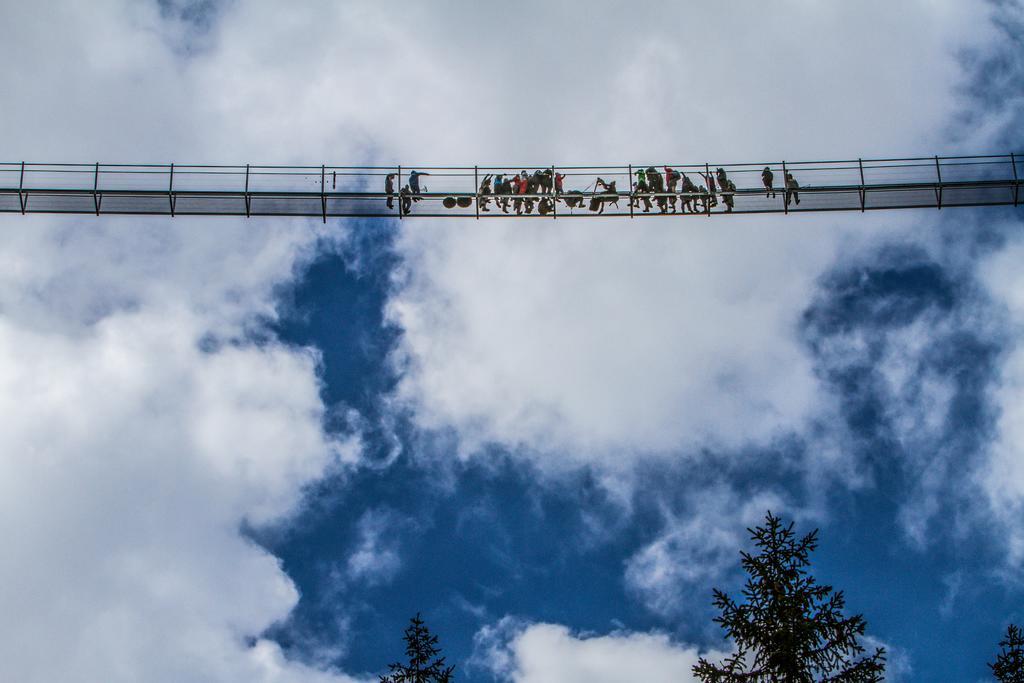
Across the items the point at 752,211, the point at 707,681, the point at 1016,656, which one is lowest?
the point at 707,681

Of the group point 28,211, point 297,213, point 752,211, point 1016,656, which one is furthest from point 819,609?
point 28,211

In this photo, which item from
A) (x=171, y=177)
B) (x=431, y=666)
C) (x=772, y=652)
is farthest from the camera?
(x=171, y=177)

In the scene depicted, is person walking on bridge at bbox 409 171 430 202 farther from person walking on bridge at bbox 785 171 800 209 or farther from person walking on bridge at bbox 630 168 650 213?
person walking on bridge at bbox 785 171 800 209

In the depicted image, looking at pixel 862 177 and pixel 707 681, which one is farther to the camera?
pixel 862 177

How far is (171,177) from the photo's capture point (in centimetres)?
4572

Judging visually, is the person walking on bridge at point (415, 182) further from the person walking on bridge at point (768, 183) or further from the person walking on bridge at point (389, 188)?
the person walking on bridge at point (768, 183)

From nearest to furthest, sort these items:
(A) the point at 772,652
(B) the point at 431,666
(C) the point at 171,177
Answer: (A) the point at 772,652, (B) the point at 431,666, (C) the point at 171,177

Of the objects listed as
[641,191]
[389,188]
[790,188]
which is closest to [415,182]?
[389,188]

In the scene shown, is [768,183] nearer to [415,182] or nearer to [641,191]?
[641,191]

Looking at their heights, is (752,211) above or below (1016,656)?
above

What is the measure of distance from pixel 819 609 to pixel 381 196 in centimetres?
2600

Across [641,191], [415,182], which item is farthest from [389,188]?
[641,191]

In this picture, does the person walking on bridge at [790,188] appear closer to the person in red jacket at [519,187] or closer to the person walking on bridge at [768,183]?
the person walking on bridge at [768,183]

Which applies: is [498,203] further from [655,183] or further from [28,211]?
[28,211]
